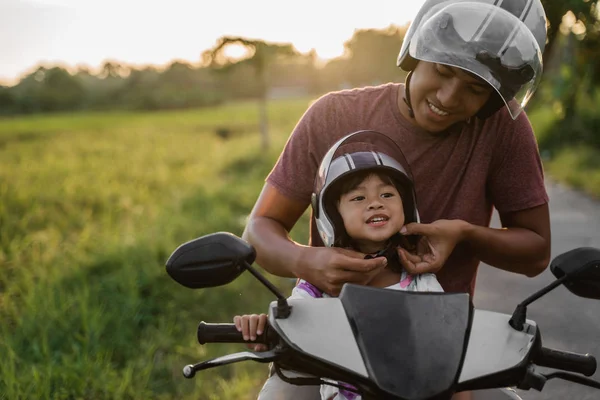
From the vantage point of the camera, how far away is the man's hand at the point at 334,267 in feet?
6.01

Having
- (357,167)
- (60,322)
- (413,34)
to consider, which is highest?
(413,34)

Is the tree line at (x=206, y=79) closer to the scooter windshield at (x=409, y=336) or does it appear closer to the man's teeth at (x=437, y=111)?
the man's teeth at (x=437, y=111)

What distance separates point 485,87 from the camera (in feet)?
6.98

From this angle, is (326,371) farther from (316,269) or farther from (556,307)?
(556,307)

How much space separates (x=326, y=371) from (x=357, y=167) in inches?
28.0

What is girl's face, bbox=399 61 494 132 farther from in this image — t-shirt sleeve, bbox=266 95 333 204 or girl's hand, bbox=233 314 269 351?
girl's hand, bbox=233 314 269 351

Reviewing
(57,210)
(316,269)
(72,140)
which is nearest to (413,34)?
(316,269)

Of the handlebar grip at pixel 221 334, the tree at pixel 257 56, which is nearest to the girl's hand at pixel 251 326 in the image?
the handlebar grip at pixel 221 334

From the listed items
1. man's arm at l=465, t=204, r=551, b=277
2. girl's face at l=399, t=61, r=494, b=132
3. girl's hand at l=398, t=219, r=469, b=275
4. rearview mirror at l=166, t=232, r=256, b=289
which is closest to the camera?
rearview mirror at l=166, t=232, r=256, b=289

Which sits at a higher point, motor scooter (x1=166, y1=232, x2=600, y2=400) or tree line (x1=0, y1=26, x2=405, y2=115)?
motor scooter (x1=166, y1=232, x2=600, y2=400)

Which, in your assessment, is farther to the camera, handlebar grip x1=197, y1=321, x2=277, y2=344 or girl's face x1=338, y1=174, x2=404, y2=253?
girl's face x1=338, y1=174, x2=404, y2=253

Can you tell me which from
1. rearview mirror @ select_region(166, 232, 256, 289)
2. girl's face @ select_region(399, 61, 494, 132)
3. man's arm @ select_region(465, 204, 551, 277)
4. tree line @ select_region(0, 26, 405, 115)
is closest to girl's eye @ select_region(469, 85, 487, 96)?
girl's face @ select_region(399, 61, 494, 132)

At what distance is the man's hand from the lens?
1832mm

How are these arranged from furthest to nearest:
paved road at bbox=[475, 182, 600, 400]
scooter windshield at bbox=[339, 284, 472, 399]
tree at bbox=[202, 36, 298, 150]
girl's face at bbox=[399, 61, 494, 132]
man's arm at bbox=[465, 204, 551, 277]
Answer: tree at bbox=[202, 36, 298, 150]
paved road at bbox=[475, 182, 600, 400]
man's arm at bbox=[465, 204, 551, 277]
girl's face at bbox=[399, 61, 494, 132]
scooter windshield at bbox=[339, 284, 472, 399]
